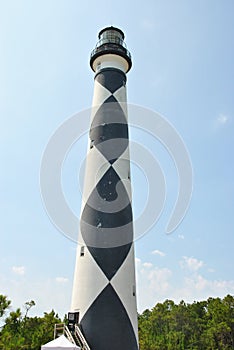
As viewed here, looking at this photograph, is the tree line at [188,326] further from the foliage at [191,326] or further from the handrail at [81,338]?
the handrail at [81,338]

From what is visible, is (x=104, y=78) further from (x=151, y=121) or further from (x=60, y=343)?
(x=60, y=343)

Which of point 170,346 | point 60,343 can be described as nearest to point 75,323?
point 60,343

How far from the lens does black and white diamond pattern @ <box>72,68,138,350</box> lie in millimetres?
10062

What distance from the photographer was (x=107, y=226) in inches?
443

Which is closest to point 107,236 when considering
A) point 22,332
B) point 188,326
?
point 22,332

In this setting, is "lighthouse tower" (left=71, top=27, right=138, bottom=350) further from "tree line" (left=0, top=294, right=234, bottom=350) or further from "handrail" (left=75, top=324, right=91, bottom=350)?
"tree line" (left=0, top=294, right=234, bottom=350)

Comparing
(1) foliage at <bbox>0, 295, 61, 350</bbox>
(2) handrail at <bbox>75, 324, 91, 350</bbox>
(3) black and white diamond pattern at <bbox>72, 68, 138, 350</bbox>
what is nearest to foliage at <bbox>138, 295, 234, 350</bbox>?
(1) foliage at <bbox>0, 295, 61, 350</bbox>

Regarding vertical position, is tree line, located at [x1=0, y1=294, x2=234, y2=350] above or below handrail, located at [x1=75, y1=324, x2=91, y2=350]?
above

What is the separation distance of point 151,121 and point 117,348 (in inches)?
317

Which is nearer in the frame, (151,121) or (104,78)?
(151,121)

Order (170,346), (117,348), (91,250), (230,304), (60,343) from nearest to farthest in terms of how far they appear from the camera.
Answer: (60,343)
(117,348)
(91,250)
(170,346)
(230,304)

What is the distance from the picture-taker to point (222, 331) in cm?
3162

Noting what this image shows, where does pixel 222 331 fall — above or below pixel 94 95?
below

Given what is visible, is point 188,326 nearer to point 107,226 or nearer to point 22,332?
point 22,332
